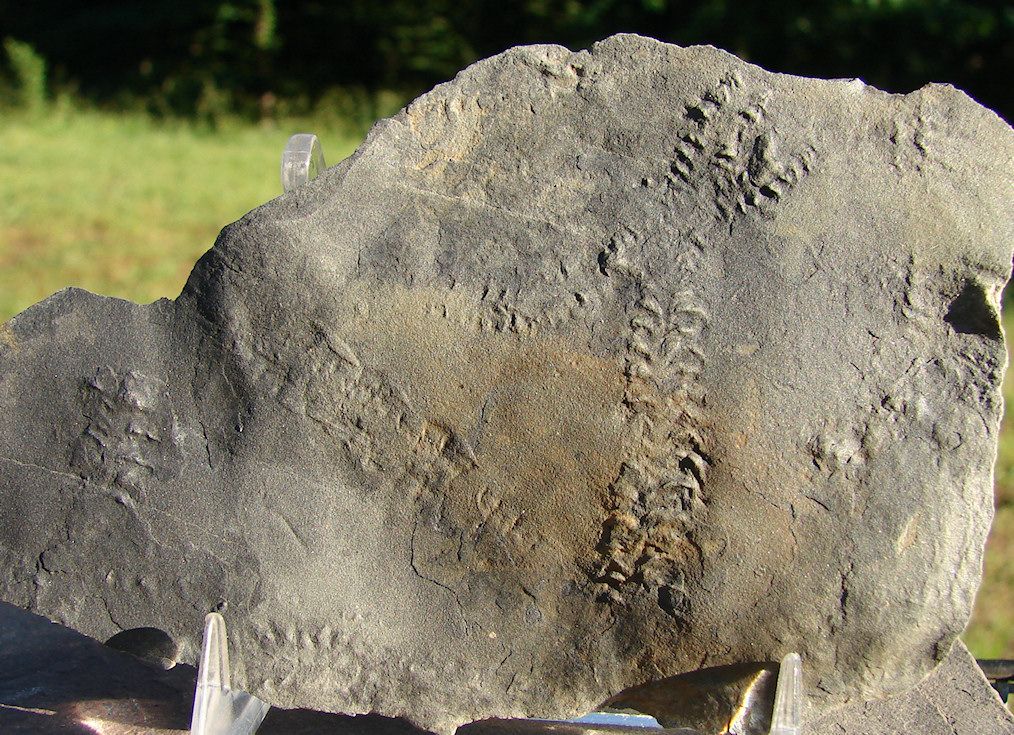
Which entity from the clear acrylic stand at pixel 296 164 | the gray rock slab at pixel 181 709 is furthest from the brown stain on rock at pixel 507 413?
the gray rock slab at pixel 181 709

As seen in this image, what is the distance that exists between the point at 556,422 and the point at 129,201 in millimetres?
3573

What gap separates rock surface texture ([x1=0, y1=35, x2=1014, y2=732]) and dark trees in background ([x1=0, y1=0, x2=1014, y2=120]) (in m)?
4.04

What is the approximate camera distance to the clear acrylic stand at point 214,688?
50.8 inches

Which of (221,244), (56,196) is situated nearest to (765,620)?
(221,244)

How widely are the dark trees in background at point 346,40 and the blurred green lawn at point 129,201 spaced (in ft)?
1.74

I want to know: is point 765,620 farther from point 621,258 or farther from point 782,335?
point 621,258

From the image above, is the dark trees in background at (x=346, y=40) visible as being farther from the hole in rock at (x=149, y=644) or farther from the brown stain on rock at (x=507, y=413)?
the hole in rock at (x=149, y=644)

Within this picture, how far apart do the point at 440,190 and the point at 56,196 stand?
3.46 meters

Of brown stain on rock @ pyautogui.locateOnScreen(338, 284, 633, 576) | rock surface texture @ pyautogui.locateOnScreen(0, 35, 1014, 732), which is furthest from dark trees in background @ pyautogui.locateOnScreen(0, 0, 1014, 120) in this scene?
brown stain on rock @ pyautogui.locateOnScreen(338, 284, 633, 576)

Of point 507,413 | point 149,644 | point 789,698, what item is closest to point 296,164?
point 507,413

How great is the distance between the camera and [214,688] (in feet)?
4.32

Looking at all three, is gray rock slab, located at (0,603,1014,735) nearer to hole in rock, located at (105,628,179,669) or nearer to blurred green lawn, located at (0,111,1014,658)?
hole in rock, located at (105,628,179,669)

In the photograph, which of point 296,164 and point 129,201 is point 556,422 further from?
point 129,201

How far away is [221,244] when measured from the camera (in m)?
1.33
